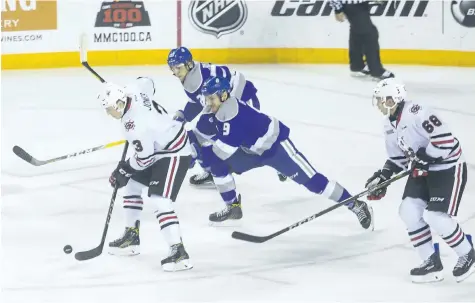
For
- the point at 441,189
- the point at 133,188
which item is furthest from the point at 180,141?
the point at 441,189

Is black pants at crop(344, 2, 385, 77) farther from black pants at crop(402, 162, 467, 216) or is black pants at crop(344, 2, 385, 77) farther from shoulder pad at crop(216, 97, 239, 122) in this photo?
black pants at crop(402, 162, 467, 216)

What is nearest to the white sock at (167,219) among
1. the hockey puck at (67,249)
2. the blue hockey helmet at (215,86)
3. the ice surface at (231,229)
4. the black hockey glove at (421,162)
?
the ice surface at (231,229)

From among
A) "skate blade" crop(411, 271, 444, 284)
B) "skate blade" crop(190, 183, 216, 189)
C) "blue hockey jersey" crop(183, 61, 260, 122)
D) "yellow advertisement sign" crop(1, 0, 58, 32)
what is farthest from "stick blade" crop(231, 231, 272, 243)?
"yellow advertisement sign" crop(1, 0, 58, 32)

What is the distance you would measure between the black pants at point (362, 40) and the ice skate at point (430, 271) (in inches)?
214

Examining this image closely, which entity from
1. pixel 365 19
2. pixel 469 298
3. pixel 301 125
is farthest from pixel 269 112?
pixel 469 298

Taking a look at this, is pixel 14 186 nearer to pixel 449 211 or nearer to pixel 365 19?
pixel 449 211

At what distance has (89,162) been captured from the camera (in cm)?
822

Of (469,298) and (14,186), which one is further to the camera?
(14,186)

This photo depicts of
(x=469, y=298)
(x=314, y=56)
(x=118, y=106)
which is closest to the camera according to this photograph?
(x=469, y=298)

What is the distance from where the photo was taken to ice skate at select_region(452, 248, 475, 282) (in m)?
5.44

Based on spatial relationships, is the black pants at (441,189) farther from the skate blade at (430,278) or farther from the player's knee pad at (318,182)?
the player's knee pad at (318,182)

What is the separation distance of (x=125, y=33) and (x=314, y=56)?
1.83 meters

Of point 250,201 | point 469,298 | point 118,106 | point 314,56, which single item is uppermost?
point 118,106

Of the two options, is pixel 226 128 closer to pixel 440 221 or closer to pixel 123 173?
pixel 123 173
